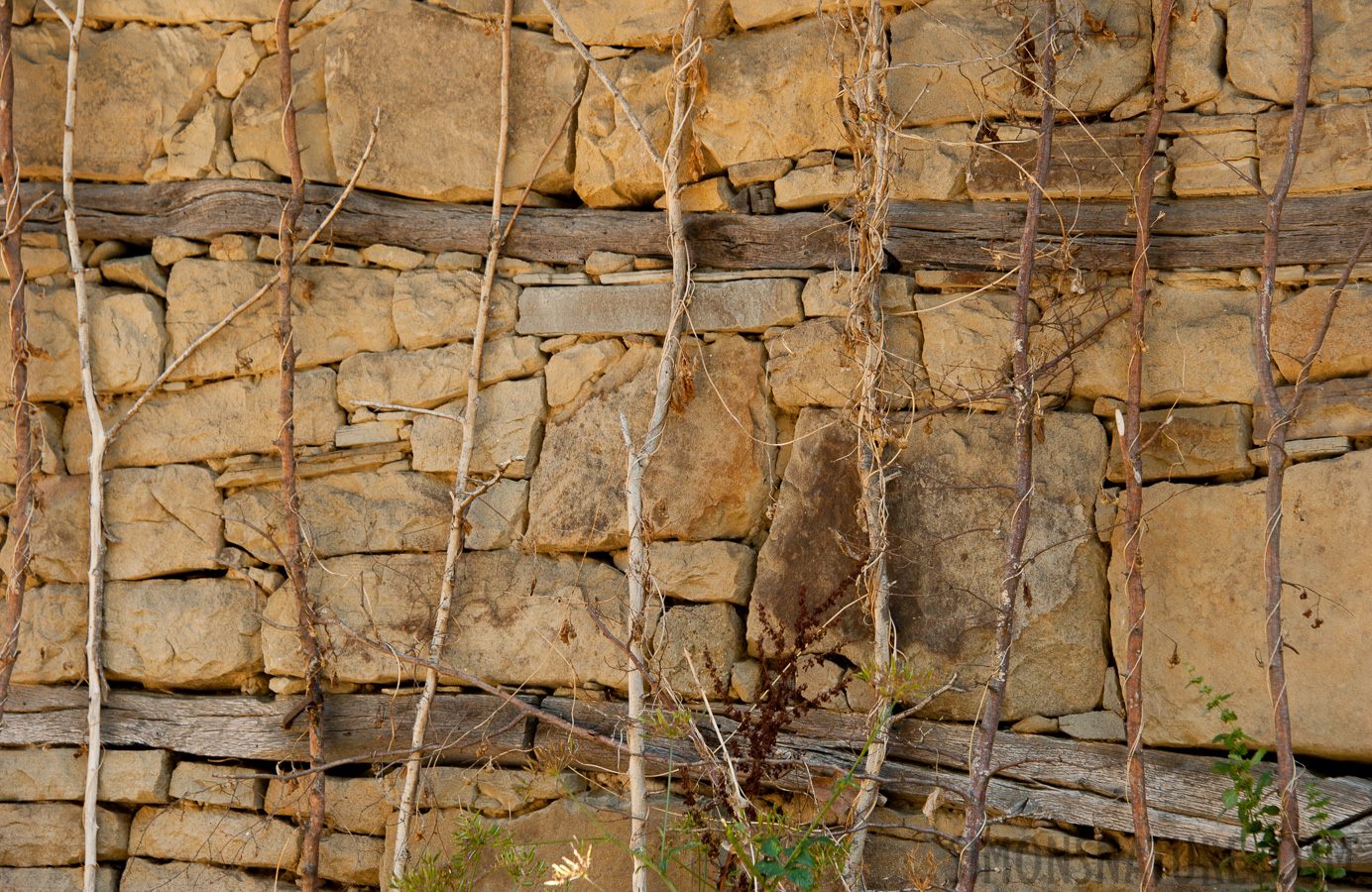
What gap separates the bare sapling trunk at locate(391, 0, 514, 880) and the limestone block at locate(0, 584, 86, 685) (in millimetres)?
1295

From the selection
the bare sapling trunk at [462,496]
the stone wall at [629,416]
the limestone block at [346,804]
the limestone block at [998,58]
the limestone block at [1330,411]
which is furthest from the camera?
the limestone block at [346,804]

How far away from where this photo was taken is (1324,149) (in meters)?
2.93

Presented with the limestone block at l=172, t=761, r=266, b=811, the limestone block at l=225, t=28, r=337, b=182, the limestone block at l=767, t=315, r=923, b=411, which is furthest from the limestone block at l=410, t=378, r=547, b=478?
the limestone block at l=172, t=761, r=266, b=811

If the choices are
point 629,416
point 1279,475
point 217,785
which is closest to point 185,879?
point 217,785

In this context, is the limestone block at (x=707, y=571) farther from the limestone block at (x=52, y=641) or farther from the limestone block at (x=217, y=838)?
the limestone block at (x=52, y=641)

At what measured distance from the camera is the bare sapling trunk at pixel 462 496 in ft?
10.5

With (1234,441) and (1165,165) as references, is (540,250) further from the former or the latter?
(1234,441)

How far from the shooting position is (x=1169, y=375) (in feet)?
9.95

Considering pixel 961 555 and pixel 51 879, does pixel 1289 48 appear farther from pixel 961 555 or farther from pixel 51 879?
pixel 51 879

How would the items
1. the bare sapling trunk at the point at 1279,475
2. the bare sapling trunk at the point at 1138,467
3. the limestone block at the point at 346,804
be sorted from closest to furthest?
the bare sapling trunk at the point at 1279,475 → the bare sapling trunk at the point at 1138,467 → the limestone block at the point at 346,804

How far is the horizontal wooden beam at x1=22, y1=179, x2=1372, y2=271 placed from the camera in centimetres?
300

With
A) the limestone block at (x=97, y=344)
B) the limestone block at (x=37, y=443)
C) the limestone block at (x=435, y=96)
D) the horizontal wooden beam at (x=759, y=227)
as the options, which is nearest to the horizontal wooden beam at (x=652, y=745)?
the limestone block at (x=37, y=443)

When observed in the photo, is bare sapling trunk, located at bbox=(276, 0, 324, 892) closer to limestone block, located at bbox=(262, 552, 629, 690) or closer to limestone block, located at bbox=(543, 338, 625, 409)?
limestone block, located at bbox=(262, 552, 629, 690)

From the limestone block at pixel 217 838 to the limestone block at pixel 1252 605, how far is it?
287cm
